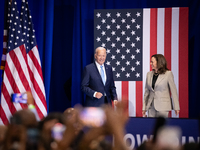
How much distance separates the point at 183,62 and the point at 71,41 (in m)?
2.20

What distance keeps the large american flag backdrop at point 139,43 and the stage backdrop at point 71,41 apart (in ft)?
1.78

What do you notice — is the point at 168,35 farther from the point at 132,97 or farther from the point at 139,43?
the point at 132,97

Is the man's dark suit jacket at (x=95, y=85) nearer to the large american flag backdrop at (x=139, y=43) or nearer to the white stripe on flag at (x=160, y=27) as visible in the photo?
the large american flag backdrop at (x=139, y=43)

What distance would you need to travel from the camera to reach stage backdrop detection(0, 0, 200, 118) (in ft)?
17.6

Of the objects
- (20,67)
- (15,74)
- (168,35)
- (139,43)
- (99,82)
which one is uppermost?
(168,35)

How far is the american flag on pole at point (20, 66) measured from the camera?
4.41m

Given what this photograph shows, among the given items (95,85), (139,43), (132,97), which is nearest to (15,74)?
(95,85)

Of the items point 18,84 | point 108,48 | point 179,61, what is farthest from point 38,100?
point 179,61

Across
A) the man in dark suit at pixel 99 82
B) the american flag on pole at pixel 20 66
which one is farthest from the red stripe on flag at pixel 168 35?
the american flag on pole at pixel 20 66

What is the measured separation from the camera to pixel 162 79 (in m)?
4.13

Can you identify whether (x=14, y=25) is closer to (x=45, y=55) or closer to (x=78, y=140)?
(x=45, y=55)

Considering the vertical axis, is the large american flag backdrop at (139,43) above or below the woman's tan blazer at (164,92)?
above

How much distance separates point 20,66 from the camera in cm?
457

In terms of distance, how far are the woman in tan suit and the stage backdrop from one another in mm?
1346
